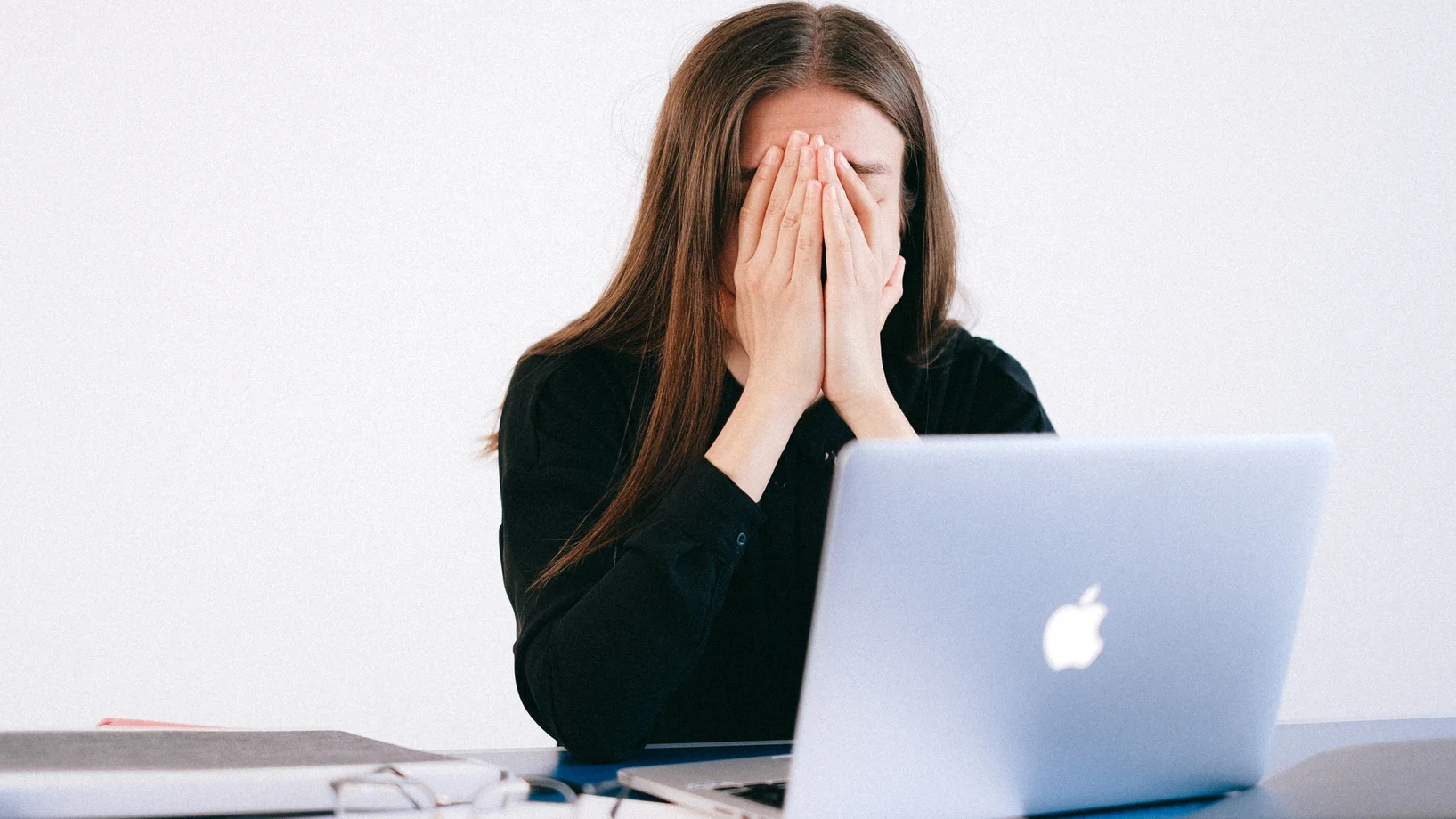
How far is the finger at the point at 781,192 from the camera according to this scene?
1.26m

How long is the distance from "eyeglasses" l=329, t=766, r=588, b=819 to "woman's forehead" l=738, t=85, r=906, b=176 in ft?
2.42

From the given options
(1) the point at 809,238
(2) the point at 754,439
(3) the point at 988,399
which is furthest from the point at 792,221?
(3) the point at 988,399

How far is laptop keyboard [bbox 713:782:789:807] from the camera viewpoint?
77 centimetres

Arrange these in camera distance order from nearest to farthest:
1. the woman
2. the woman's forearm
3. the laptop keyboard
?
the laptop keyboard → the woman's forearm → the woman

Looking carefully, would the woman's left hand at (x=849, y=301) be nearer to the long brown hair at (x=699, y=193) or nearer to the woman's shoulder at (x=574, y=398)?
the long brown hair at (x=699, y=193)

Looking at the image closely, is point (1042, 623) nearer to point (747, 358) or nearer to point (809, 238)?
point (809, 238)

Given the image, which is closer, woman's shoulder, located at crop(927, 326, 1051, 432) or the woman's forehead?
the woman's forehead

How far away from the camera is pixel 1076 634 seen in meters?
0.73

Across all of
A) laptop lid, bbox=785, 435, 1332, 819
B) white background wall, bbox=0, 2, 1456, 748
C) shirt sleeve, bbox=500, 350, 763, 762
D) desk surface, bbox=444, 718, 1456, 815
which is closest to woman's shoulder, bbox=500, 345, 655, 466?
shirt sleeve, bbox=500, 350, 763, 762

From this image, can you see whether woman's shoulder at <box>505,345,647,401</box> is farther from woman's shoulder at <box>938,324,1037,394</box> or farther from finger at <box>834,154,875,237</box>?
woman's shoulder at <box>938,324,1037,394</box>

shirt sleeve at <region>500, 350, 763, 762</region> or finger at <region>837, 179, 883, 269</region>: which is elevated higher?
finger at <region>837, 179, 883, 269</region>

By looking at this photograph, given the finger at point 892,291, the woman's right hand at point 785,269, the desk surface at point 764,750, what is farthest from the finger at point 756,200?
the desk surface at point 764,750

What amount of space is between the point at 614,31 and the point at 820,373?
6.22ft

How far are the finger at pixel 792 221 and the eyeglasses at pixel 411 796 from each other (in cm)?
63
